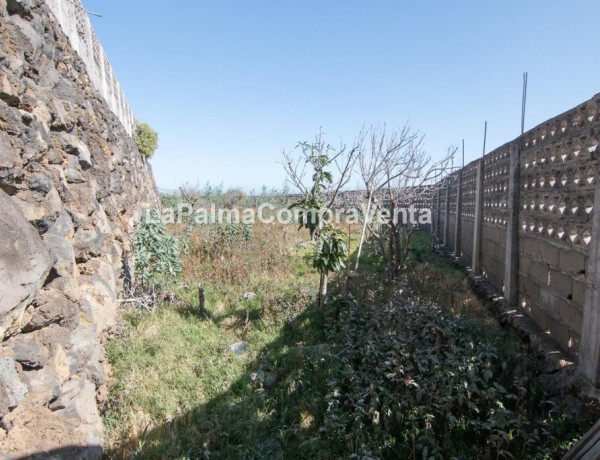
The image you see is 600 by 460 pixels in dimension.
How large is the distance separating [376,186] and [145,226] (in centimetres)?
399

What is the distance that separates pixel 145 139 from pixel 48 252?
9158 mm

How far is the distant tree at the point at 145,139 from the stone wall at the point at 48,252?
637 centimetres

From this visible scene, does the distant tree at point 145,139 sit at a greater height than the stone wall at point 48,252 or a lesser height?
greater

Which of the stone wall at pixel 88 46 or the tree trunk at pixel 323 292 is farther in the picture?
the tree trunk at pixel 323 292

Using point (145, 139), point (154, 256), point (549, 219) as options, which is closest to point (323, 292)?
point (154, 256)

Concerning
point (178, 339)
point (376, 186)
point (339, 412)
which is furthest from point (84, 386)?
point (376, 186)

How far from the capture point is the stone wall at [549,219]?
264 centimetres

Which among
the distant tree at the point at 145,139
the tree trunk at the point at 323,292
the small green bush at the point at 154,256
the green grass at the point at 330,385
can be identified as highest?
the distant tree at the point at 145,139

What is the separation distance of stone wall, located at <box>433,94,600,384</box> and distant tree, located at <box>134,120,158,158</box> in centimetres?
923

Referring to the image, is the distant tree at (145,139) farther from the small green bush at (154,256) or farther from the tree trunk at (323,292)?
the tree trunk at (323,292)

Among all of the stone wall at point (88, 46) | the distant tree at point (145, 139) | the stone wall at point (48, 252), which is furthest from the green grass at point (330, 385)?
the distant tree at point (145, 139)

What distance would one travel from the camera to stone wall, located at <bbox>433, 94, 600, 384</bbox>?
2643mm

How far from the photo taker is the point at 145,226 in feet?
16.6

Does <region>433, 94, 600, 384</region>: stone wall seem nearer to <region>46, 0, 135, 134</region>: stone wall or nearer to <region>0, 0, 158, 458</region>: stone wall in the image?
<region>0, 0, 158, 458</region>: stone wall
